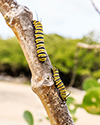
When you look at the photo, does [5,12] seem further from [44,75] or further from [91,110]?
[91,110]

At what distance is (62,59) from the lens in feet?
23.7

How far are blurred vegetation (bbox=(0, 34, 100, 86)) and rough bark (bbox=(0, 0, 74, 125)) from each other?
627 centimetres

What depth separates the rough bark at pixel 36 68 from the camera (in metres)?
0.29

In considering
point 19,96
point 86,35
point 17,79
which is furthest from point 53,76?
point 17,79

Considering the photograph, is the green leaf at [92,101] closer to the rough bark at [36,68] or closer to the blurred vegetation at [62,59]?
the rough bark at [36,68]

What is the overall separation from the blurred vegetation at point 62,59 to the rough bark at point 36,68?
6.27 m

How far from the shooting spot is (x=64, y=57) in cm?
725

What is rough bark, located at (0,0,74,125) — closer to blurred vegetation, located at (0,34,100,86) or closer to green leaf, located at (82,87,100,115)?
green leaf, located at (82,87,100,115)

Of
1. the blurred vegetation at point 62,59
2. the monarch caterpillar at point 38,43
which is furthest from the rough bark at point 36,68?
the blurred vegetation at point 62,59

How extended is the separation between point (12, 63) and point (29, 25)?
24.2ft

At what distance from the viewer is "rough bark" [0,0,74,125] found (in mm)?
288

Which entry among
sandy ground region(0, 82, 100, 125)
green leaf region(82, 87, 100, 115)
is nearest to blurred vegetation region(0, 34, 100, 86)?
sandy ground region(0, 82, 100, 125)

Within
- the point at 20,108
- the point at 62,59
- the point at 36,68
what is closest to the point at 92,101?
the point at 36,68

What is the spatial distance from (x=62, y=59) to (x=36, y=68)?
6972 mm
